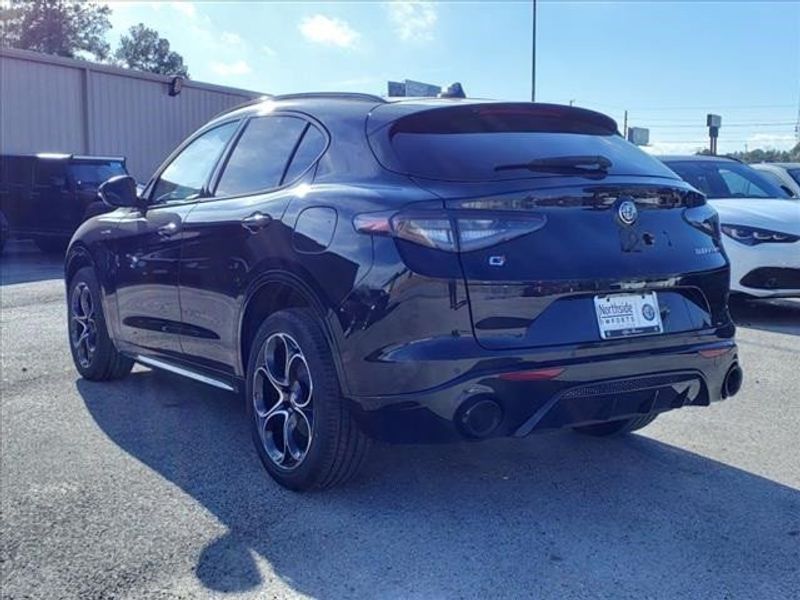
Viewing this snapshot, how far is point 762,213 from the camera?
8383 millimetres

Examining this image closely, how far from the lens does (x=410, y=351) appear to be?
132 inches

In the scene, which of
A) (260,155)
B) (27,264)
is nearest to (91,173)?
(27,264)

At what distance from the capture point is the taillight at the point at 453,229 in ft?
11.0

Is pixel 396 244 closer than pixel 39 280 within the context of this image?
Yes

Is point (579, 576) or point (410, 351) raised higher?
point (410, 351)

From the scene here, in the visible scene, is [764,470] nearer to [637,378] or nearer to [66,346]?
[637,378]

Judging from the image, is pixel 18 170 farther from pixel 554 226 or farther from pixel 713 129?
pixel 713 129

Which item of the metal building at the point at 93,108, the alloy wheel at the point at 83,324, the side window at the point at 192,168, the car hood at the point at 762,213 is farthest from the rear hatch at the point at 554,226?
the metal building at the point at 93,108

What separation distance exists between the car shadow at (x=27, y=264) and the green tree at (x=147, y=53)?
2240 inches

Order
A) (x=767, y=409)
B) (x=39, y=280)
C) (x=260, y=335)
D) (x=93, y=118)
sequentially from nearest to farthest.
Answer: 1. (x=260, y=335)
2. (x=767, y=409)
3. (x=39, y=280)
4. (x=93, y=118)

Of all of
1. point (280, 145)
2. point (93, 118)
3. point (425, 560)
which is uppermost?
point (93, 118)

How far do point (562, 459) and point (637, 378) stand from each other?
3.25ft

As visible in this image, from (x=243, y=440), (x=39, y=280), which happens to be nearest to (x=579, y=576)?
(x=243, y=440)

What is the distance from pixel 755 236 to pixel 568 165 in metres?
5.19
